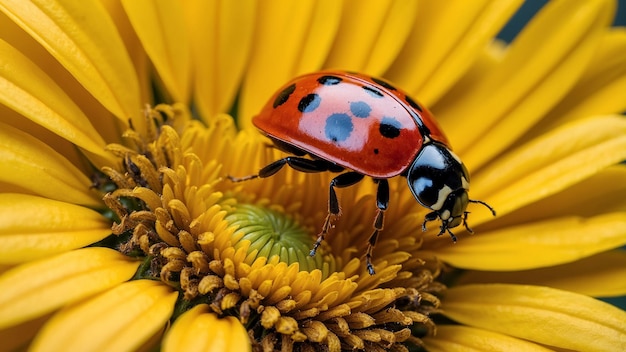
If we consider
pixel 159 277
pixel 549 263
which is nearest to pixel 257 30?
pixel 159 277

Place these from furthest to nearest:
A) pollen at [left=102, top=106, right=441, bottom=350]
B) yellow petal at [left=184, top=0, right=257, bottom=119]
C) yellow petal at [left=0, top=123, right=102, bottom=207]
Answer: yellow petal at [left=184, top=0, right=257, bottom=119] → pollen at [left=102, top=106, right=441, bottom=350] → yellow petal at [left=0, top=123, right=102, bottom=207]

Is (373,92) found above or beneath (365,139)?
above

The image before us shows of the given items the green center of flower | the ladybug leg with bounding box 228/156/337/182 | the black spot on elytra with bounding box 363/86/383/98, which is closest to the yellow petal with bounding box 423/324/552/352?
the green center of flower

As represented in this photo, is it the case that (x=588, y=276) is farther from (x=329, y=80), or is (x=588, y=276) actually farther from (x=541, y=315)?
(x=329, y=80)

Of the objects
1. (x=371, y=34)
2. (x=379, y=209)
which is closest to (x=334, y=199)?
(x=379, y=209)

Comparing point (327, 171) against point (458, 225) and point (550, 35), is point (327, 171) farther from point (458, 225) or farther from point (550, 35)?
point (550, 35)

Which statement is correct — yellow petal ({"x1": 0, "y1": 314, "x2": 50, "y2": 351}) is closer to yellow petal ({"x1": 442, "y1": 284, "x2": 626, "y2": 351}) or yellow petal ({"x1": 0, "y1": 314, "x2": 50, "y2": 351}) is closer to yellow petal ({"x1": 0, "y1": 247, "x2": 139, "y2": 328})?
yellow petal ({"x1": 0, "y1": 247, "x2": 139, "y2": 328})
